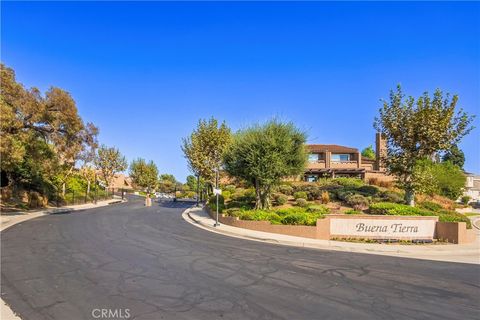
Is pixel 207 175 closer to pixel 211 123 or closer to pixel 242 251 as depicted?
pixel 211 123

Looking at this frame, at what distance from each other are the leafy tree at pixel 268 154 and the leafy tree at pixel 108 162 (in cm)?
3760

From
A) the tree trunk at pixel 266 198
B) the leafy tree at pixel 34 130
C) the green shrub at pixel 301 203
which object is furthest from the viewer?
the green shrub at pixel 301 203

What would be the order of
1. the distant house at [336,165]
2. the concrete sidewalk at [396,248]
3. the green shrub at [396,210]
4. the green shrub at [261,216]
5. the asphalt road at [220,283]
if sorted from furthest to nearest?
the distant house at [336,165] < the green shrub at [261,216] < the green shrub at [396,210] < the concrete sidewalk at [396,248] < the asphalt road at [220,283]

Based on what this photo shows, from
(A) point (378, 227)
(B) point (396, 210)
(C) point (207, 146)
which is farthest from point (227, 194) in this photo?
(A) point (378, 227)

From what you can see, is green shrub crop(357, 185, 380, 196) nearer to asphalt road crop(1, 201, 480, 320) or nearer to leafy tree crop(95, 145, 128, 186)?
asphalt road crop(1, 201, 480, 320)

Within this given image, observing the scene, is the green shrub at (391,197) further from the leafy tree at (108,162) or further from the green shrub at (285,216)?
the leafy tree at (108,162)

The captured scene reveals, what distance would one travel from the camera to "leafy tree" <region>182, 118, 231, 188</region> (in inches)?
1518

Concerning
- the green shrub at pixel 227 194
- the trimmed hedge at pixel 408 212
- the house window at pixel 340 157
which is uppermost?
the house window at pixel 340 157

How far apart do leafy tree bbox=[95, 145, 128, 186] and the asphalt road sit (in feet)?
144

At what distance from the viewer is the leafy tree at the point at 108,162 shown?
56.9 meters

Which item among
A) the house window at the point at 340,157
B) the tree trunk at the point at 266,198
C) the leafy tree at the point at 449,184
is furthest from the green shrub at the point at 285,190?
the leafy tree at the point at 449,184

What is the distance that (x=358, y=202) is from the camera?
24656mm

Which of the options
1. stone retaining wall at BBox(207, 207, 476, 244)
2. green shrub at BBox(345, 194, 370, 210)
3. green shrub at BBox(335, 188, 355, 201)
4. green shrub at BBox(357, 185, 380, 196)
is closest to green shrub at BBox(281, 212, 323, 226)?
stone retaining wall at BBox(207, 207, 476, 244)

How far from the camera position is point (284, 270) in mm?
10648
